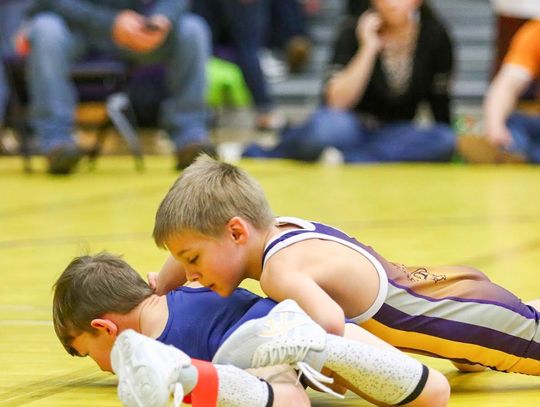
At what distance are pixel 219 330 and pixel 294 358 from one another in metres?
0.21

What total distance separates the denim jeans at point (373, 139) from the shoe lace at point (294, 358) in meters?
4.48

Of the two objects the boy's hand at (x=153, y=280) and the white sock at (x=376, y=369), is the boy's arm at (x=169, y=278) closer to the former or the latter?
the boy's hand at (x=153, y=280)

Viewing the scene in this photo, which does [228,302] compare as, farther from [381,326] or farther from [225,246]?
[381,326]

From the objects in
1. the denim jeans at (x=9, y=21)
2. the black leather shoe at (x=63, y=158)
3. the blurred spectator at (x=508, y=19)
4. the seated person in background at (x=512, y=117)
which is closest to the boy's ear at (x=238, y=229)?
the black leather shoe at (x=63, y=158)

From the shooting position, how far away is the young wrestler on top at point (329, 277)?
1.74 m

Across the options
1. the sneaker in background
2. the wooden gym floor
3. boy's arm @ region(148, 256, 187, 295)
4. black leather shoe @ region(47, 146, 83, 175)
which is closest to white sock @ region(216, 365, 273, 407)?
the wooden gym floor

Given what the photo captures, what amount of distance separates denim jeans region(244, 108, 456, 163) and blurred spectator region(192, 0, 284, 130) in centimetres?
197

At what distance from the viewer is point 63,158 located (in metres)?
5.67

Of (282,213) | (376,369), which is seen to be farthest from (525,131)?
(376,369)

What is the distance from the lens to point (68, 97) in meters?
5.82

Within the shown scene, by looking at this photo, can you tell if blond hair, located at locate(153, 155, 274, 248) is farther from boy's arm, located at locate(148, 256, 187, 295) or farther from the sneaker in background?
the sneaker in background

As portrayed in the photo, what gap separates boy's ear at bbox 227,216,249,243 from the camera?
68.9 inches

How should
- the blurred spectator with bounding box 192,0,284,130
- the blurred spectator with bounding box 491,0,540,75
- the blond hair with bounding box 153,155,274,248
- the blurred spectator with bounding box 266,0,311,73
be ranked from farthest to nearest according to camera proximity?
1. the blurred spectator with bounding box 266,0,311,73
2. the blurred spectator with bounding box 192,0,284,130
3. the blurred spectator with bounding box 491,0,540,75
4. the blond hair with bounding box 153,155,274,248

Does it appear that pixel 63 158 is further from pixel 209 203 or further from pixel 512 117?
pixel 209 203
